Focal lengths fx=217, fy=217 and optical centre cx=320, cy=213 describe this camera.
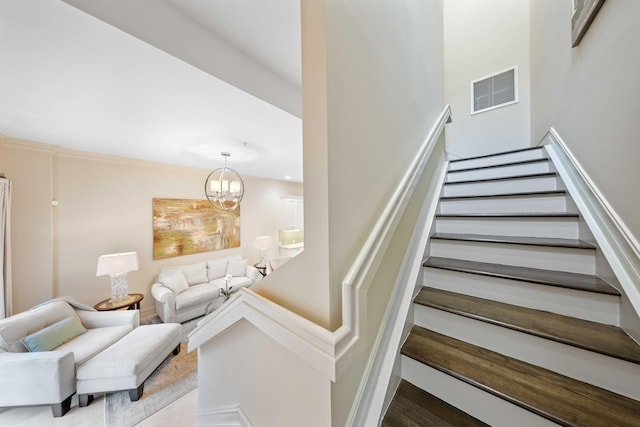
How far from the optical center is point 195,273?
13.6 ft

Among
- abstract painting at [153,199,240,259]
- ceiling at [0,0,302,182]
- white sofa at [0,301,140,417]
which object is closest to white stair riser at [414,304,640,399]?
→ ceiling at [0,0,302,182]

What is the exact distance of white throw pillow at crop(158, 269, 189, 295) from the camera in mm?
3664

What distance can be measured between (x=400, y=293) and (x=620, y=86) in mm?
1467

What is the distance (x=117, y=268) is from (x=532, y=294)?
167 inches

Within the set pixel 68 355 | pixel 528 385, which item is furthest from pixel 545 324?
pixel 68 355

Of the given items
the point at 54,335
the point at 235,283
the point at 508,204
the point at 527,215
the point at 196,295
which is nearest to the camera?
the point at 527,215

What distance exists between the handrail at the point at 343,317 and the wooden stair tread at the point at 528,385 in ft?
1.84

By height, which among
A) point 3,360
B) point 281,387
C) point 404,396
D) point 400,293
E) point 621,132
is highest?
point 621,132

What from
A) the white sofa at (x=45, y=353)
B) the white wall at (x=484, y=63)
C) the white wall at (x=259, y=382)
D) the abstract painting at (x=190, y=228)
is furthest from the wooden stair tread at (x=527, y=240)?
the abstract painting at (x=190, y=228)

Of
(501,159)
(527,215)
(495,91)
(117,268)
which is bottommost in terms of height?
(117,268)

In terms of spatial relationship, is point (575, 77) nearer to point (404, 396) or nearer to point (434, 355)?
point (434, 355)

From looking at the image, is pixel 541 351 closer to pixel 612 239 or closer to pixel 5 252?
pixel 612 239

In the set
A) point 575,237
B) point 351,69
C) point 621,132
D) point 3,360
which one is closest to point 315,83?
point 351,69

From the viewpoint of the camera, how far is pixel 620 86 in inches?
41.4
